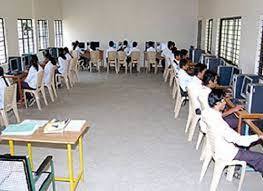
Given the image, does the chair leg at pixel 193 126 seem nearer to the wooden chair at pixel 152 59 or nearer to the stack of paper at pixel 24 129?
the stack of paper at pixel 24 129

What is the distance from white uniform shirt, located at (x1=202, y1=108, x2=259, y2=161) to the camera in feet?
8.69

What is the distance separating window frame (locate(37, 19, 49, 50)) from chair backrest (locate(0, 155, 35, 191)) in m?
8.17

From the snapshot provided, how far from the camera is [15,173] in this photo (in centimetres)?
203

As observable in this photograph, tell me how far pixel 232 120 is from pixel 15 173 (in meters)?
2.66

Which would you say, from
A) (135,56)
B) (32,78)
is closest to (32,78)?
(32,78)

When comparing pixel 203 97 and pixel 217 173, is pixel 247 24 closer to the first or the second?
pixel 203 97

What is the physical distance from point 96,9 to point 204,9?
164 inches

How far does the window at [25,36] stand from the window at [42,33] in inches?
19.8

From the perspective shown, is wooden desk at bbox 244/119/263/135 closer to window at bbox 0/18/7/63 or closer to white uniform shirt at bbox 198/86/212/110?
white uniform shirt at bbox 198/86/212/110

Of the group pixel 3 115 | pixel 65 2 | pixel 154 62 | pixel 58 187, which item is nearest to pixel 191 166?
pixel 58 187

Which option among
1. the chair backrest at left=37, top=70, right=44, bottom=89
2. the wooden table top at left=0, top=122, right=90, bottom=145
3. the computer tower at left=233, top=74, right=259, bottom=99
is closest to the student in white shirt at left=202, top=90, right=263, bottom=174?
the wooden table top at left=0, top=122, right=90, bottom=145

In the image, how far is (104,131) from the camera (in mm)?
4734

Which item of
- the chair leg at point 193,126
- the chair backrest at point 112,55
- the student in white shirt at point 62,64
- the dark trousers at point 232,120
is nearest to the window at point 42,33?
the chair backrest at point 112,55

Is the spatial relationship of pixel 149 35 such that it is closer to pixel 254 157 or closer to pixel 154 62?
pixel 154 62
